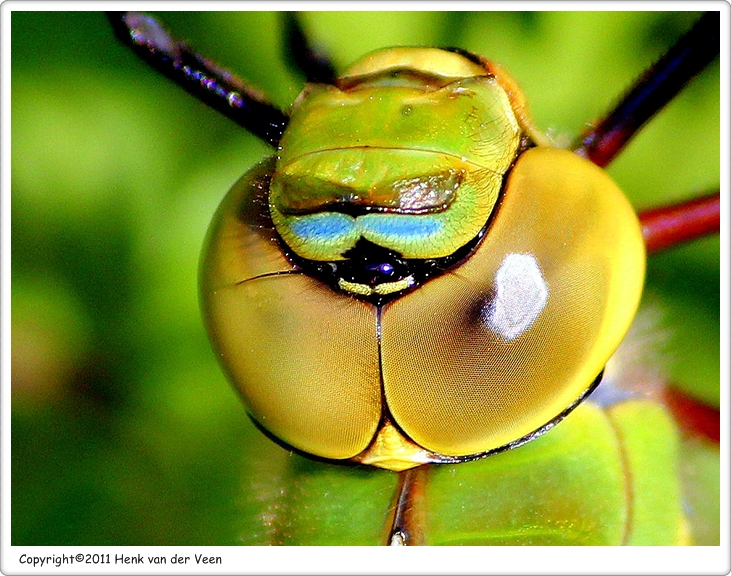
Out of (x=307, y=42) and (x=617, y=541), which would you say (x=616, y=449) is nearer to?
(x=617, y=541)

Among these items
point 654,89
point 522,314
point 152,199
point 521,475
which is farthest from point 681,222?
point 152,199

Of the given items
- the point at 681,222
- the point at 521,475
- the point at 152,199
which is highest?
the point at 681,222

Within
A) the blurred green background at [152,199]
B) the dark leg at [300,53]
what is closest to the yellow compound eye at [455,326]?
the dark leg at [300,53]

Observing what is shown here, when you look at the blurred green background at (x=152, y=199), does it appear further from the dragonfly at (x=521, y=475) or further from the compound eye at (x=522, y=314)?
the compound eye at (x=522, y=314)

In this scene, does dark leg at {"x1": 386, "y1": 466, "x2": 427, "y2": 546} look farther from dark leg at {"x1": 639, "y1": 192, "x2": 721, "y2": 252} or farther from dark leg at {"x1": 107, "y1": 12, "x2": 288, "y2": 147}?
dark leg at {"x1": 639, "y1": 192, "x2": 721, "y2": 252}

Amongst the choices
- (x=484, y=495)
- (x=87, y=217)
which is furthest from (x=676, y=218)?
(x=87, y=217)

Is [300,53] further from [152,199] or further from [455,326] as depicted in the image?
[455,326]
